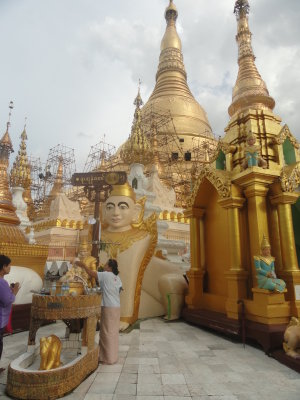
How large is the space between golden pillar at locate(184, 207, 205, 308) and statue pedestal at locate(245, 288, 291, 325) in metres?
1.86

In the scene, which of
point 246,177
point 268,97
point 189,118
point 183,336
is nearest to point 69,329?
point 183,336

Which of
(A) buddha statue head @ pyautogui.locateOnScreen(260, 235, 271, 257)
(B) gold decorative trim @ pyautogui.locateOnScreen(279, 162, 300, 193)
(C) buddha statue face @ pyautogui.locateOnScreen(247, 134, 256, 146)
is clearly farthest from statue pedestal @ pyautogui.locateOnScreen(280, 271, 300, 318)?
(C) buddha statue face @ pyautogui.locateOnScreen(247, 134, 256, 146)

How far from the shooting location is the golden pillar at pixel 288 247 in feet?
15.8

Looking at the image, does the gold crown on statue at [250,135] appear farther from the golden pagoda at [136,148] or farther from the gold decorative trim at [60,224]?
the gold decorative trim at [60,224]

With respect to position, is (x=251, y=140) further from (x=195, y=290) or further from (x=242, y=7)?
(x=242, y=7)

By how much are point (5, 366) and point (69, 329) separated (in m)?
0.94

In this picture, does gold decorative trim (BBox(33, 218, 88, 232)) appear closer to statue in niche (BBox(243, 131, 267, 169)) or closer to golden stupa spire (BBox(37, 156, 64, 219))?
golden stupa spire (BBox(37, 156, 64, 219))

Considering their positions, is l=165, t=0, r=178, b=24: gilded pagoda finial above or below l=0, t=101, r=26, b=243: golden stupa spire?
above

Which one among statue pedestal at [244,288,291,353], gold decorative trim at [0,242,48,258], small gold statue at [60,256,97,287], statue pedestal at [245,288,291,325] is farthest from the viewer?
gold decorative trim at [0,242,48,258]

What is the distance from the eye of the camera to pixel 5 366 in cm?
352

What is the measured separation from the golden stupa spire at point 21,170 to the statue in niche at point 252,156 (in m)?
13.1

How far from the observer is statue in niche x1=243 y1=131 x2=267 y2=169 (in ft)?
17.8

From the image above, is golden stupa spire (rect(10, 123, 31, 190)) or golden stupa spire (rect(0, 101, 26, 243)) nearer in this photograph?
golden stupa spire (rect(0, 101, 26, 243))

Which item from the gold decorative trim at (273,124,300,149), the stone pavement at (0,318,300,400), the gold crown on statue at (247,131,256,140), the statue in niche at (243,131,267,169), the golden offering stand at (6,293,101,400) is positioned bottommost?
the stone pavement at (0,318,300,400)
